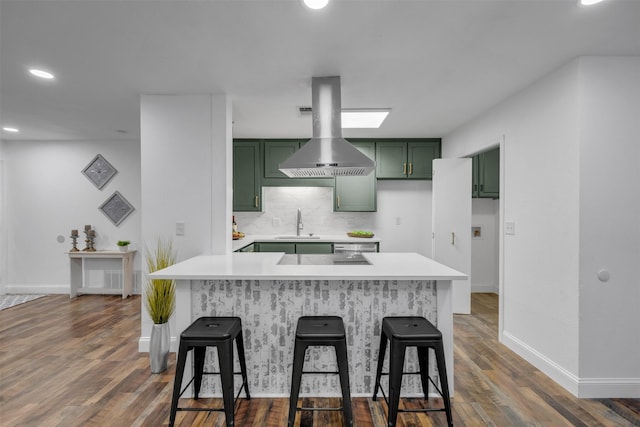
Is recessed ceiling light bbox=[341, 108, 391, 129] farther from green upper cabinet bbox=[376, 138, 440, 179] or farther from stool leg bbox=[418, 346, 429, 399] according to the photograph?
stool leg bbox=[418, 346, 429, 399]

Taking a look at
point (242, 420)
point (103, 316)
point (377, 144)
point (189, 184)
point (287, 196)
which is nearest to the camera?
point (242, 420)

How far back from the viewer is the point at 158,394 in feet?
7.52

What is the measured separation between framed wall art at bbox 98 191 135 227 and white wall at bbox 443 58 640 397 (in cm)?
533

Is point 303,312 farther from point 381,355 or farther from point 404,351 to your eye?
point 404,351

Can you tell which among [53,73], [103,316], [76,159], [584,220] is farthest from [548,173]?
[76,159]

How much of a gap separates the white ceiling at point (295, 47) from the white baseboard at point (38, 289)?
9.88ft

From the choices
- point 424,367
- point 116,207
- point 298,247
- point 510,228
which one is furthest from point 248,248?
point 510,228

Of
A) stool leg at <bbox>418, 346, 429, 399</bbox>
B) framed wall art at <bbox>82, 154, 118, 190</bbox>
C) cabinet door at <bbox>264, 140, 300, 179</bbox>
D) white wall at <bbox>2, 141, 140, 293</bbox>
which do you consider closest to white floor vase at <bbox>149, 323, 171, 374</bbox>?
stool leg at <bbox>418, 346, 429, 399</bbox>

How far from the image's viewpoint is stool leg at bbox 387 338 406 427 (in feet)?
5.98

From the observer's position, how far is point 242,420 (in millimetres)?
1999

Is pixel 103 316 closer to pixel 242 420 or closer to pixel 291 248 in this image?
pixel 291 248

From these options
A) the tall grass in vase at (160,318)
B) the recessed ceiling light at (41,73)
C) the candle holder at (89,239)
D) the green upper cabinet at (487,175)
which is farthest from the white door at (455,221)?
the candle holder at (89,239)

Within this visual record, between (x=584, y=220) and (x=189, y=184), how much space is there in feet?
10.5

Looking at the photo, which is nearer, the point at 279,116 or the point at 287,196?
the point at 279,116
